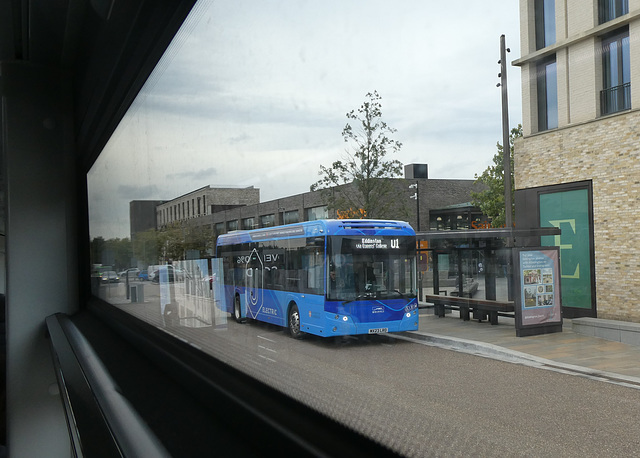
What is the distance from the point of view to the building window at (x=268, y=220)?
3.48 ft

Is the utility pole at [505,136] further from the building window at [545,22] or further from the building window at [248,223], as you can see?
the building window at [248,223]

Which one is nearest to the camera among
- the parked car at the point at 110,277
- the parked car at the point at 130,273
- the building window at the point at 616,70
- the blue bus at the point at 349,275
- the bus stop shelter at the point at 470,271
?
the building window at the point at 616,70

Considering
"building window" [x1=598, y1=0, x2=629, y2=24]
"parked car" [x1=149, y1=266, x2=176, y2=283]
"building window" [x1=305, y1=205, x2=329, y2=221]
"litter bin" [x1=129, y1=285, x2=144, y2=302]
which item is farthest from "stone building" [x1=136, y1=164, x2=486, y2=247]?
"litter bin" [x1=129, y1=285, x2=144, y2=302]

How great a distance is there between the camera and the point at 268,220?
1086mm

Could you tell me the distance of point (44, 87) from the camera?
388 cm

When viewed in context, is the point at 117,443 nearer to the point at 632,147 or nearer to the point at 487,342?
the point at 487,342

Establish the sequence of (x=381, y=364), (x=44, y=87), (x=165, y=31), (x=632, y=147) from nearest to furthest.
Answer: (x=632, y=147) → (x=381, y=364) → (x=165, y=31) → (x=44, y=87)

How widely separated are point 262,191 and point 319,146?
0.26 m

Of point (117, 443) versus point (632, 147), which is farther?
point (117, 443)

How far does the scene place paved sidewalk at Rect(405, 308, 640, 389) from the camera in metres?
0.48

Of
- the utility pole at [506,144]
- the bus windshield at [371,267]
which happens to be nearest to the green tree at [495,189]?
the utility pole at [506,144]

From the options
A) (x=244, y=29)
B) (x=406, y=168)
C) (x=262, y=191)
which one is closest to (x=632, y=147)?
(x=406, y=168)

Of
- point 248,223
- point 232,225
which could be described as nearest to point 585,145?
point 248,223

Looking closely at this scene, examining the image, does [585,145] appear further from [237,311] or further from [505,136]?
[237,311]
